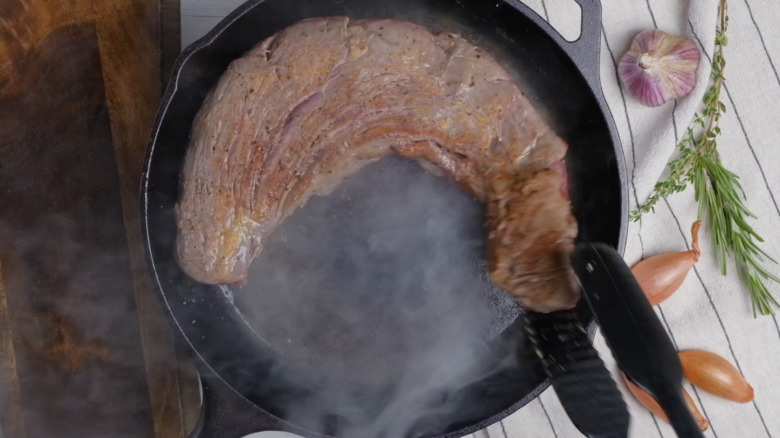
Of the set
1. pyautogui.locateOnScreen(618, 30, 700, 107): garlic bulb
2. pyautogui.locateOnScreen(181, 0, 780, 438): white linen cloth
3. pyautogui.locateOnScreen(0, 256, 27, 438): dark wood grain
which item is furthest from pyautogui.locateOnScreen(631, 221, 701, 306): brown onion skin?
pyautogui.locateOnScreen(0, 256, 27, 438): dark wood grain

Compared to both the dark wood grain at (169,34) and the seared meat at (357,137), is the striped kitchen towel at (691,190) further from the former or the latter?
the dark wood grain at (169,34)

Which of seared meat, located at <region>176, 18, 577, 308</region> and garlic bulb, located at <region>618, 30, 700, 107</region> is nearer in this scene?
seared meat, located at <region>176, 18, 577, 308</region>

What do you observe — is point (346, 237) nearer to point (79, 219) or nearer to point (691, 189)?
point (79, 219)

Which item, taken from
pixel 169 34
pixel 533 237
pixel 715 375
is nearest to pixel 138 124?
pixel 169 34

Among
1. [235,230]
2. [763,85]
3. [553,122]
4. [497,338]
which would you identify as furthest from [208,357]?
[763,85]

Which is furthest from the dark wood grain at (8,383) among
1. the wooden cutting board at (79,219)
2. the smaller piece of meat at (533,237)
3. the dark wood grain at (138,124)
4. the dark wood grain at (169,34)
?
the smaller piece of meat at (533,237)

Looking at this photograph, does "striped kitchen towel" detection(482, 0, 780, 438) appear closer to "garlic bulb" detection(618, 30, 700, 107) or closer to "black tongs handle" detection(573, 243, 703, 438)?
"garlic bulb" detection(618, 30, 700, 107)
